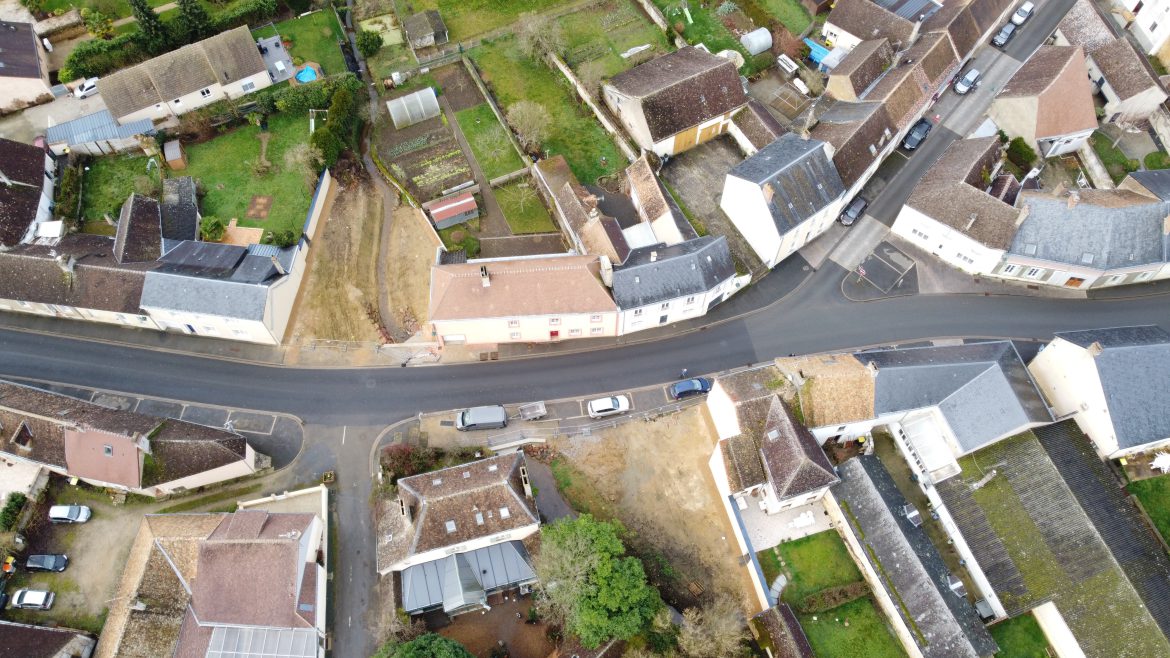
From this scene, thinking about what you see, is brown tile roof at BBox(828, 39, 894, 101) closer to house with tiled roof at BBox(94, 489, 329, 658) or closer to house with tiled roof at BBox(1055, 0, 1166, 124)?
house with tiled roof at BBox(1055, 0, 1166, 124)

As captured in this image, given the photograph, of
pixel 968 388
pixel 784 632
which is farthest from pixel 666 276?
pixel 784 632

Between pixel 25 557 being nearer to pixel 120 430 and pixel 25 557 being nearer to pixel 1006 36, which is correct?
pixel 120 430

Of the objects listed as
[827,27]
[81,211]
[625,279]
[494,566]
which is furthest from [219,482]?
[827,27]

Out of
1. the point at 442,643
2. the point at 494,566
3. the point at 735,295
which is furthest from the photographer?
the point at 735,295

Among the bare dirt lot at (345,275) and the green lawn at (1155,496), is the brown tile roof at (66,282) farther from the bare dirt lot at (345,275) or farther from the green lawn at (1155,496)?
the green lawn at (1155,496)

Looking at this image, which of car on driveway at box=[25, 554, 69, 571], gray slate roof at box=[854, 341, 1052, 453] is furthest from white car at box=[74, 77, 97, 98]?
gray slate roof at box=[854, 341, 1052, 453]

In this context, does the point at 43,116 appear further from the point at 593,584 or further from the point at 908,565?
the point at 908,565
